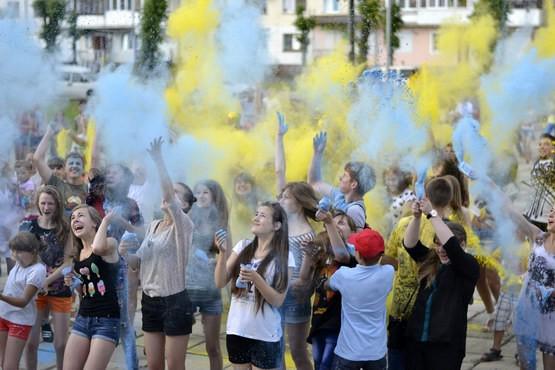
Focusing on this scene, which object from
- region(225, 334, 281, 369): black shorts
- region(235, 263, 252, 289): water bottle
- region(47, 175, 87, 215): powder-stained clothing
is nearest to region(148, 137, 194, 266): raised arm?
region(235, 263, 252, 289): water bottle

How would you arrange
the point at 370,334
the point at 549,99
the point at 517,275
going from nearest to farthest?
the point at 370,334 → the point at 517,275 → the point at 549,99

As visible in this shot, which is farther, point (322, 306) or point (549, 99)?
point (549, 99)

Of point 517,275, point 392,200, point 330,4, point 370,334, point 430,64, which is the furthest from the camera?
point 330,4

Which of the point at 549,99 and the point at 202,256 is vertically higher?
the point at 549,99

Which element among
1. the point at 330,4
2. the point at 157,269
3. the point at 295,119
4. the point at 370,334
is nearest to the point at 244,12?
the point at 295,119

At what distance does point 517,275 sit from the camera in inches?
272

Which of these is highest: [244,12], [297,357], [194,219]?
[244,12]

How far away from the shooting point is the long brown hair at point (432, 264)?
5469 millimetres

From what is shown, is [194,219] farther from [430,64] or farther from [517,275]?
[430,64]

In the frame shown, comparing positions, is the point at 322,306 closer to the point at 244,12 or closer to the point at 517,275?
the point at 517,275

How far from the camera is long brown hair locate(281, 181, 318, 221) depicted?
621 centimetres

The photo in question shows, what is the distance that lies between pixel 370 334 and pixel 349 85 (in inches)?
197

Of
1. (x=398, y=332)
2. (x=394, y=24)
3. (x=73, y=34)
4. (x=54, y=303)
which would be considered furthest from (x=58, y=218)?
(x=394, y=24)

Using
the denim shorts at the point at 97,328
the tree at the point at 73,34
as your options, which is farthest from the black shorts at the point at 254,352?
the tree at the point at 73,34
